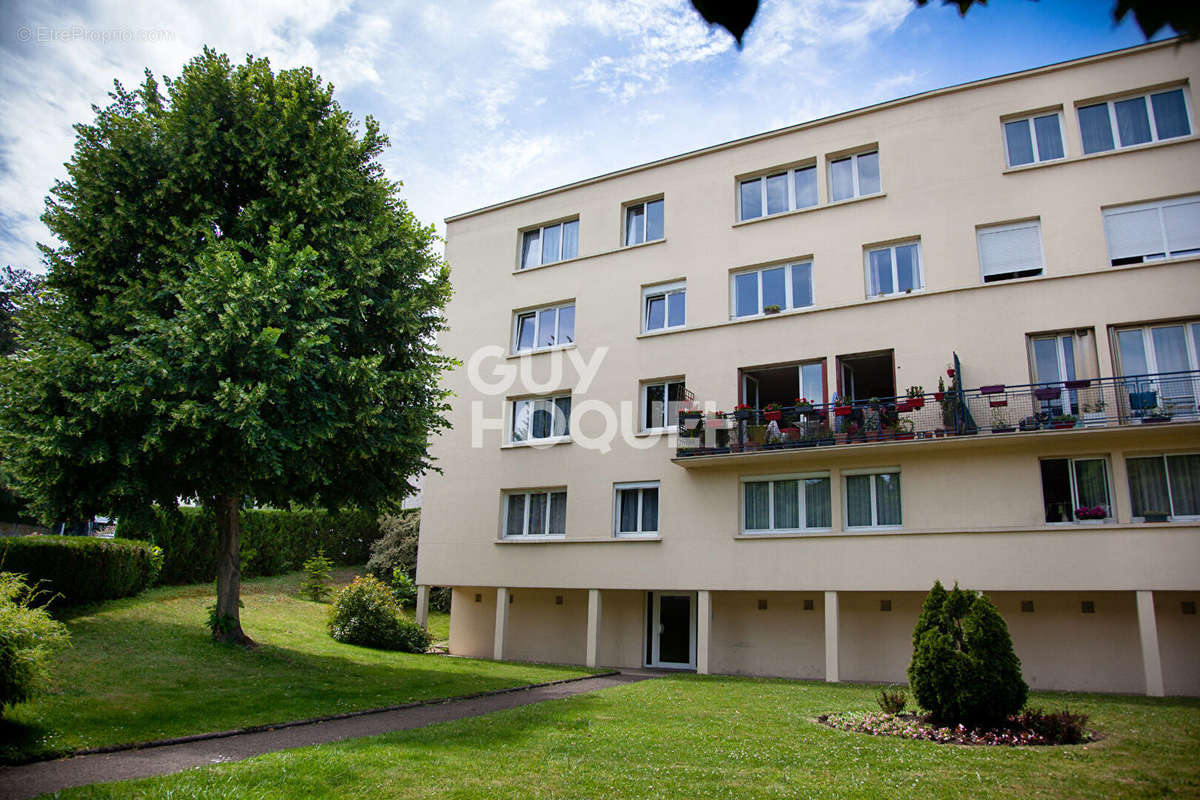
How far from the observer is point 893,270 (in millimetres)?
20734

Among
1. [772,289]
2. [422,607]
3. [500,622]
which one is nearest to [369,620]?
[422,607]

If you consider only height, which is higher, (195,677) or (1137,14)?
(1137,14)

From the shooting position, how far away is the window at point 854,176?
2170 cm

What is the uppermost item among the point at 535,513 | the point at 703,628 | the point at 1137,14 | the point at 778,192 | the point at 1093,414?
the point at 778,192

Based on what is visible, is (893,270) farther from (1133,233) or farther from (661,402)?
(661,402)

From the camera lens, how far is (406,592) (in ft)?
105

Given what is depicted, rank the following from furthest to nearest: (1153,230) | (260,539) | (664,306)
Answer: (260,539) < (664,306) < (1153,230)

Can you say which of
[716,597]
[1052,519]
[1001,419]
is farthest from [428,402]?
[1052,519]

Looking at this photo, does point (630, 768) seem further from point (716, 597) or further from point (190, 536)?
point (190, 536)

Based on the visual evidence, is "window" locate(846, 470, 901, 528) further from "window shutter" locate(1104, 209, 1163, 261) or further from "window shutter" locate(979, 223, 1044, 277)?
"window shutter" locate(1104, 209, 1163, 261)

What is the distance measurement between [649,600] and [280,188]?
49.0 ft

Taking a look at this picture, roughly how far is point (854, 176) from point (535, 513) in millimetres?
13578

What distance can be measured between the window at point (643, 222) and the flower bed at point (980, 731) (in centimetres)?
1683

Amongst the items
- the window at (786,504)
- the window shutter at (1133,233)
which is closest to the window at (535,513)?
the window at (786,504)
